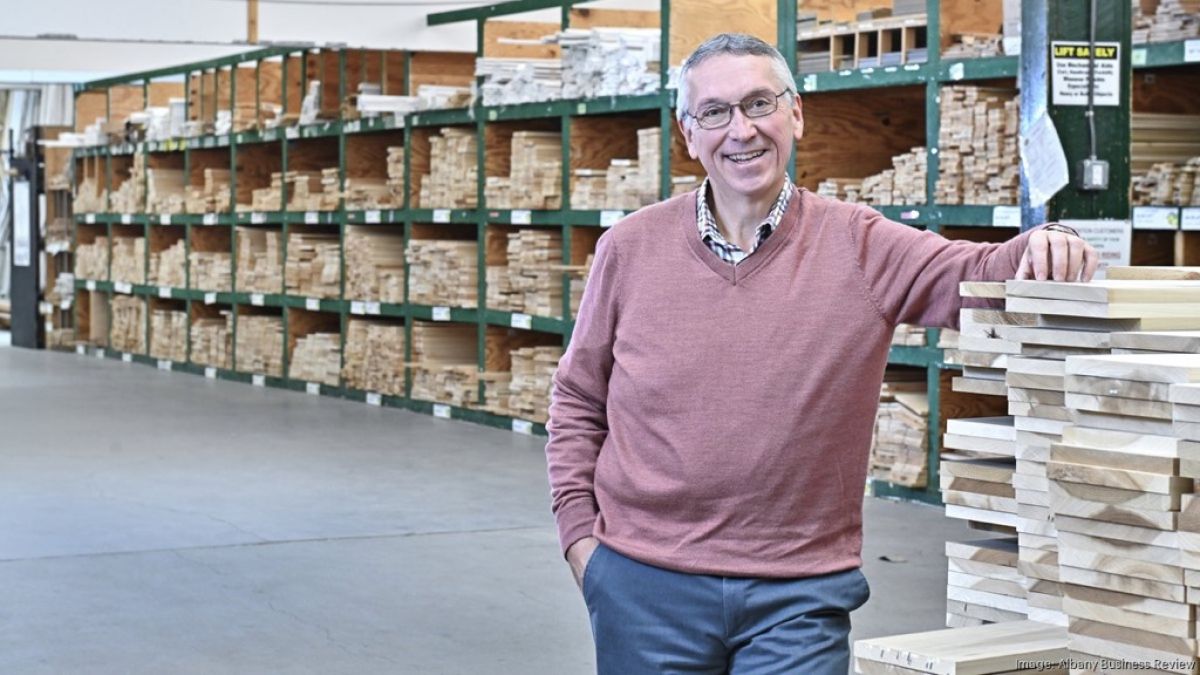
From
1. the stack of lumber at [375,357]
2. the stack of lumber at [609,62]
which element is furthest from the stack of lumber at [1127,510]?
the stack of lumber at [375,357]

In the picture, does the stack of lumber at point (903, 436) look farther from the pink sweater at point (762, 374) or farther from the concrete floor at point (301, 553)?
the pink sweater at point (762, 374)

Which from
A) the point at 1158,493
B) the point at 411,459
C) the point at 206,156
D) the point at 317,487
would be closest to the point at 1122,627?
the point at 1158,493

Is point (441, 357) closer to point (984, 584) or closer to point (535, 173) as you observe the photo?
point (535, 173)

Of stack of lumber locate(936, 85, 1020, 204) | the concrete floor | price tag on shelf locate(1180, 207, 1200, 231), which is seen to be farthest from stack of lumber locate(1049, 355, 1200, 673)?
stack of lumber locate(936, 85, 1020, 204)

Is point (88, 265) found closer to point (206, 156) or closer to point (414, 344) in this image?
point (206, 156)

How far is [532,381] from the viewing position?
1202cm

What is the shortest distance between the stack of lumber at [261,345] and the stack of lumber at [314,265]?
0.62 meters

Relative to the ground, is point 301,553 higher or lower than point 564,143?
lower

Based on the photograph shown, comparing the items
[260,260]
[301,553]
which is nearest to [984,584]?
[301,553]

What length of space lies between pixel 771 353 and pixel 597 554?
0.50m

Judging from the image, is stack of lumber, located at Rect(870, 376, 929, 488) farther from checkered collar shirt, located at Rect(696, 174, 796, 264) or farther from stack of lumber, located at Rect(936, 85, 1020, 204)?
checkered collar shirt, located at Rect(696, 174, 796, 264)

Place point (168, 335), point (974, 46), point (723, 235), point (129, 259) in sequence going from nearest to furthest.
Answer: point (723, 235) → point (974, 46) → point (168, 335) → point (129, 259)

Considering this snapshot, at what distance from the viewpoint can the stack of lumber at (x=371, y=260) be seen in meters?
14.2

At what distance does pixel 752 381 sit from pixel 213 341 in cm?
1487
